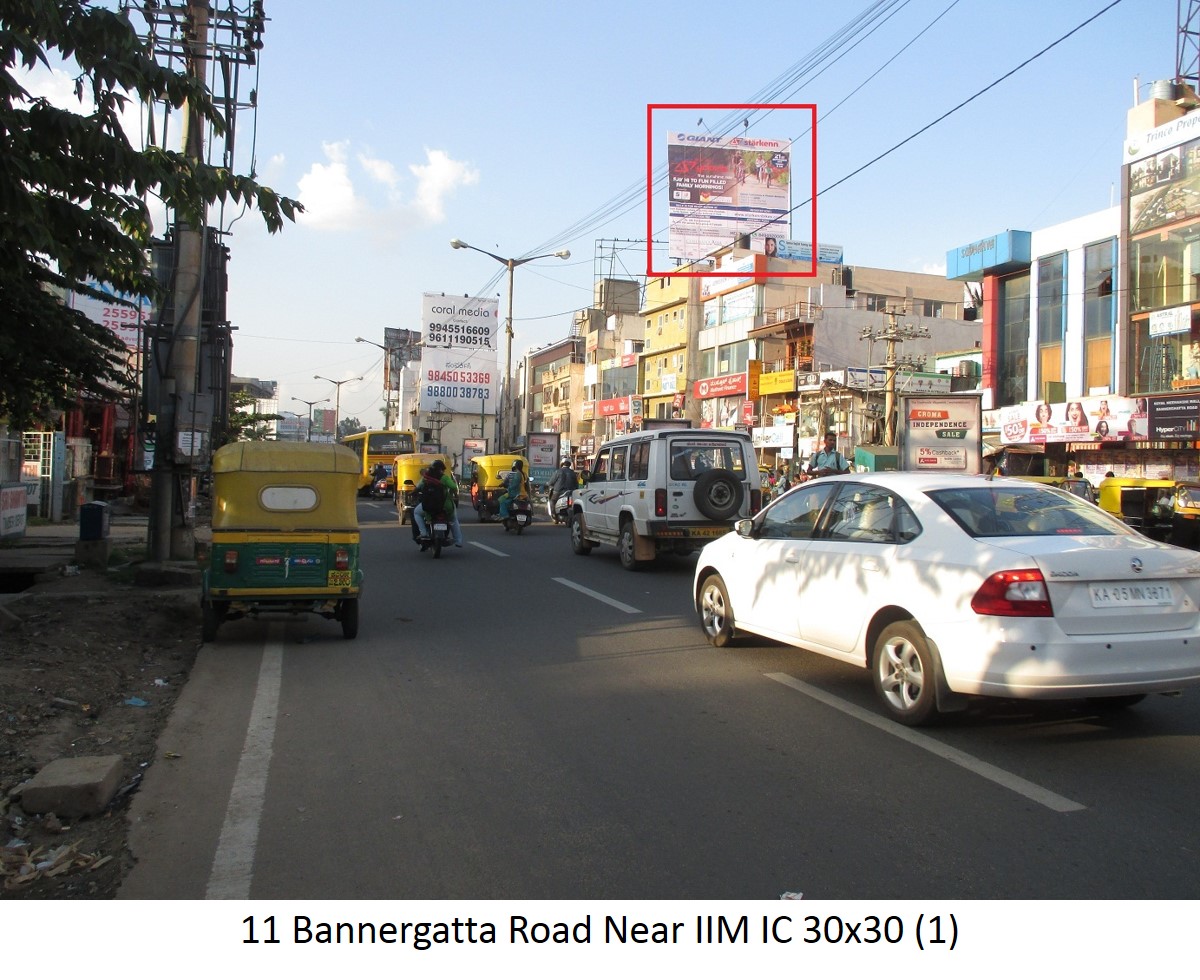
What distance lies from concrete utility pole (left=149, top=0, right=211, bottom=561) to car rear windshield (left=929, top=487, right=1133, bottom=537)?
10184 mm

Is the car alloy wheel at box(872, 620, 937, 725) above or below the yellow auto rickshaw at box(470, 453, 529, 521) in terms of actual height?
below

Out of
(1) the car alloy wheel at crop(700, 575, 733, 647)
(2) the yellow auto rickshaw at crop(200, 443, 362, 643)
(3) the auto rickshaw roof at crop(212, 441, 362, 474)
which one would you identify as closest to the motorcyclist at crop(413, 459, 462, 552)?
(3) the auto rickshaw roof at crop(212, 441, 362, 474)

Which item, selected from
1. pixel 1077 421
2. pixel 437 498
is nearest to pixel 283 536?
pixel 437 498

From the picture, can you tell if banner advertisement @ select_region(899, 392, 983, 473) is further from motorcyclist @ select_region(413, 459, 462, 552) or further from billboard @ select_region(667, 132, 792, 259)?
motorcyclist @ select_region(413, 459, 462, 552)

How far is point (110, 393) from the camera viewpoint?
55.2ft

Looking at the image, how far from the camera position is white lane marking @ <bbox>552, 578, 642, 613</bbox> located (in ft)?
37.7

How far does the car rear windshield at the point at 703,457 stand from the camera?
14.8 metres

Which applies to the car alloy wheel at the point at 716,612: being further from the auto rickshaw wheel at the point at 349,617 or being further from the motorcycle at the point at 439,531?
the motorcycle at the point at 439,531

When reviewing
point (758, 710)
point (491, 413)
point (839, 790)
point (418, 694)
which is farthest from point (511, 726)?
point (491, 413)

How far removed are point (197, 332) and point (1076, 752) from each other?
11.8 metres

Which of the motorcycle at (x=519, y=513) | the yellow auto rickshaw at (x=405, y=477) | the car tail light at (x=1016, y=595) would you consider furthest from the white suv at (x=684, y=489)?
the yellow auto rickshaw at (x=405, y=477)

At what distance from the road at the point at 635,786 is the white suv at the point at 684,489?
18.4 feet

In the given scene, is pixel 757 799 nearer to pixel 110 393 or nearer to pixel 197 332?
pixel 197 332

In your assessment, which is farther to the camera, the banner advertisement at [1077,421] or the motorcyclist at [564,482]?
the banner advertisement at [1077,421]
